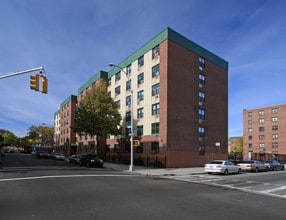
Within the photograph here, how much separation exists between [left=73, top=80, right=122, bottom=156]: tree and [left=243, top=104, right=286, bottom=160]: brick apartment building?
52222mm

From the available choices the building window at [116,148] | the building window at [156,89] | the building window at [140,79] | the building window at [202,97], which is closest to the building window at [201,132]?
the building window at [202,97]

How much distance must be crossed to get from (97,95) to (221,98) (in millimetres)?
18808

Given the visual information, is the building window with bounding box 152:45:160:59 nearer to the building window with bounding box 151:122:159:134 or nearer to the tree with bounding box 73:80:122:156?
the building window with bounding box 151:122:159:134

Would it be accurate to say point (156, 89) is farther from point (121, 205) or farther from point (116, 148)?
point (121, 205)

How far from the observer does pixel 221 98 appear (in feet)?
128

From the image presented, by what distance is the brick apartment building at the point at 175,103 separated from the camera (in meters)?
31.3

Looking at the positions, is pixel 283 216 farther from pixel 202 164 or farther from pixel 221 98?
pixel 221 98

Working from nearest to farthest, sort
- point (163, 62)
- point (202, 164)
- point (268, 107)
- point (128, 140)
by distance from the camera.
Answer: point (163, 62) < point (202, 164) < point (128, 140) < point (268, 107)

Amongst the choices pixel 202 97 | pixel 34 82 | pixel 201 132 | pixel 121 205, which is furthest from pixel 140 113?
pixel 121 205

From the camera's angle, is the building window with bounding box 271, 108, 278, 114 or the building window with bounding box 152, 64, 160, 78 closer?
the building window with bounding box 152, 64, 160, 78

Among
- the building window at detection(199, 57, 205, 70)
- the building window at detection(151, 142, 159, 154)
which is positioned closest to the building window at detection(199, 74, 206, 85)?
the building window at detection(199, 57, 205, 70)

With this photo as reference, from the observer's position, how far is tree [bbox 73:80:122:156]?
112 feet

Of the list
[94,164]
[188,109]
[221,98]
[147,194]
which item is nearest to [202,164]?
[188,109]

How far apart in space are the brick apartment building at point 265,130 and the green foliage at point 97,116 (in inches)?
2057
